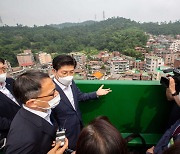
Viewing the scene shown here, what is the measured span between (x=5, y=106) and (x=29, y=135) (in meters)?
0.86

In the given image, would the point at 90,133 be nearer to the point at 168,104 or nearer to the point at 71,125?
the point at 71,125

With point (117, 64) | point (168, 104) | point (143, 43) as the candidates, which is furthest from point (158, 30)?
point (168, 104)

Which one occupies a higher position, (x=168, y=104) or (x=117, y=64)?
(x=168, y=104)

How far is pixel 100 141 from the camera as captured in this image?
2.74 ft

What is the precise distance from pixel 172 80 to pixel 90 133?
3.04 feet

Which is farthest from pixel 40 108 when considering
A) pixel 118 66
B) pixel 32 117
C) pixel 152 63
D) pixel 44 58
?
pixel 44 58

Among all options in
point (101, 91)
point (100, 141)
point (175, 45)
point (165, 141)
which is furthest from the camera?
→ point (175, 45)

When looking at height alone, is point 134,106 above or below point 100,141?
below

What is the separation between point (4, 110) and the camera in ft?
5.82

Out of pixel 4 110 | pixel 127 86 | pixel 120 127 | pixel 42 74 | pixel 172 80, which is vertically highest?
pixel 42 74

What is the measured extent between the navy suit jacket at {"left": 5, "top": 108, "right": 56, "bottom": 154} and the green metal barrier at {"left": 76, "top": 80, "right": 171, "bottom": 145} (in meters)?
0.88

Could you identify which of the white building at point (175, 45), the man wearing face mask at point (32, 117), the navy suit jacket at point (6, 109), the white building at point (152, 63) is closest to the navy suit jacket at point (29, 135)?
the man wearing face mask at point (32, 117)

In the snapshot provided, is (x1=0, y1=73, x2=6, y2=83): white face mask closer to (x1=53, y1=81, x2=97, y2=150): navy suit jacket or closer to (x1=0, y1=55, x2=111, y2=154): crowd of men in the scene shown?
(x1=0, y1=55, x2=111, y2=154): crowd of men

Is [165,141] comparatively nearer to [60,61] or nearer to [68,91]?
[68,91]
